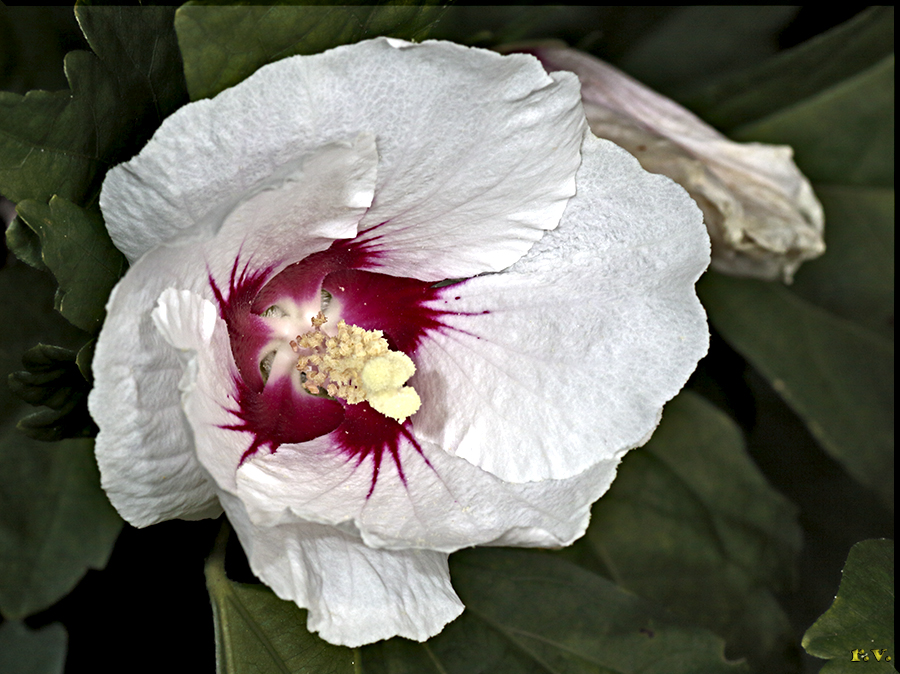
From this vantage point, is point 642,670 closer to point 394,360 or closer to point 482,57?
point 394,360

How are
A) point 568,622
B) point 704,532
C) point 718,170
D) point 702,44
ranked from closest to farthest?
point 568,622 < point 718,170 < point 704,532 < point 702,44

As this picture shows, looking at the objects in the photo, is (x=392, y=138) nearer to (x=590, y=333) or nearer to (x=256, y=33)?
(x=256, y=33)

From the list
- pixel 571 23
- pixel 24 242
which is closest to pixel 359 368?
pixel 24 242

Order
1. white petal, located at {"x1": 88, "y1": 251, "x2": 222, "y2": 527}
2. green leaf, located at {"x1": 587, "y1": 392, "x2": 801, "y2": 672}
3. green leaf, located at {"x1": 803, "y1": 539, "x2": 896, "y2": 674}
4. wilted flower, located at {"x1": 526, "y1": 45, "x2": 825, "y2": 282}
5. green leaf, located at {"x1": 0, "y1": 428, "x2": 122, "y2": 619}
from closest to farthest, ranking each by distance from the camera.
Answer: white petal, located at {"x1": 88, "y1": 251, "x2": 222, "y2": 527} → green leaf, located at {"x1": 803, "y1": 539, "x2": 896, "y2": 674} → green leaf, located at {"x1": 0, "y1": 428, "x2": 122, "y2": 619} → wilted flower, located at {"x1": 526, "y1": 45, "x2": 825, "y2": 282} → green leaf, located at {"x1": 587, "y1": 392, "x2": 801, "y2": 672}

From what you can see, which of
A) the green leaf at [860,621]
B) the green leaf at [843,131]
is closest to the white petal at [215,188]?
the green leaf at [860,621]

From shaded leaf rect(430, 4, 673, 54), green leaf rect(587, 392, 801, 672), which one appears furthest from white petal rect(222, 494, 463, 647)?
shaded leaf rect(430, 4, 673, 54)

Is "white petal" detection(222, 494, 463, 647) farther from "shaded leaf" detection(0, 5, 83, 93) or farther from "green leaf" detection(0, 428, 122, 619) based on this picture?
"shaded leaf" detection(0, 5, 83, 93)
